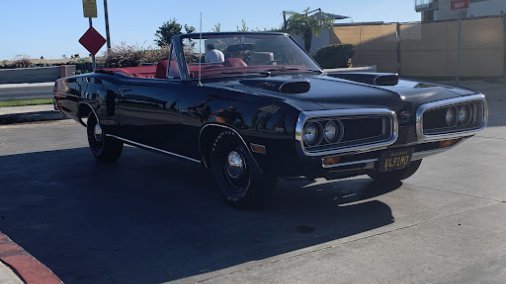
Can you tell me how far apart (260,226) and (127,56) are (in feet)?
56.2

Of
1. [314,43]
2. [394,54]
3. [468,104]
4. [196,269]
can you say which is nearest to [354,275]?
[196,269]

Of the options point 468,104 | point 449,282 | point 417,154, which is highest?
point 468,104

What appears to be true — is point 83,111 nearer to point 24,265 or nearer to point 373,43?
point 24,265

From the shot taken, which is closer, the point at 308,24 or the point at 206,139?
the point at 206,139

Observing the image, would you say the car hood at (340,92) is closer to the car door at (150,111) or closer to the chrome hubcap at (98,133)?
the car door at (150,111)

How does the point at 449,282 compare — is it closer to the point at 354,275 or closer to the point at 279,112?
the point at 354,275

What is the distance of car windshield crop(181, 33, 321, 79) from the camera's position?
6125mm

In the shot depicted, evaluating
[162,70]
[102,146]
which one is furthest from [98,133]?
[162,70]

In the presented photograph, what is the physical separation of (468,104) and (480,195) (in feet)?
3.05

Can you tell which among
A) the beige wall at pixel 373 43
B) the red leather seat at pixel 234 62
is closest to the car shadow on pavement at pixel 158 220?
the red leather seat at pixel 234 62

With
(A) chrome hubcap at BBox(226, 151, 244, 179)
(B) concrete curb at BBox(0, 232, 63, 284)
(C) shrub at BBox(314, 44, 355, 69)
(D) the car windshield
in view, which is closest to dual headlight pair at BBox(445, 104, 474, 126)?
(D) the car windshield

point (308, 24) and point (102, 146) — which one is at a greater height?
point (308, 24)

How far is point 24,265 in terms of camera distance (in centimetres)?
411

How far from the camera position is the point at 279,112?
183 inches
